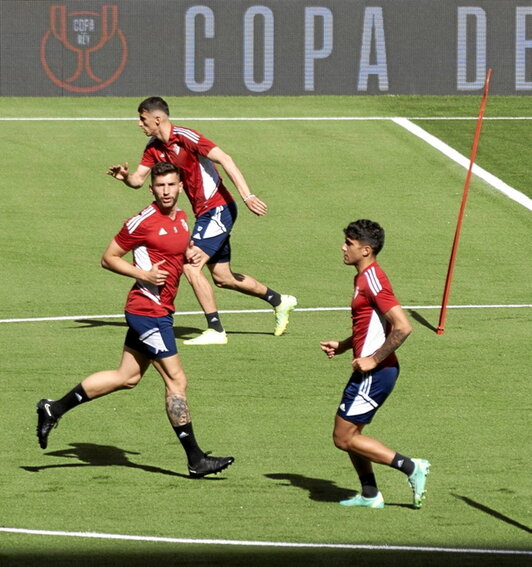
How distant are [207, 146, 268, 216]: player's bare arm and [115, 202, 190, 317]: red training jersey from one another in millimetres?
3169

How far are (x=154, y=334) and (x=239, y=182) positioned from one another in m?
4.17

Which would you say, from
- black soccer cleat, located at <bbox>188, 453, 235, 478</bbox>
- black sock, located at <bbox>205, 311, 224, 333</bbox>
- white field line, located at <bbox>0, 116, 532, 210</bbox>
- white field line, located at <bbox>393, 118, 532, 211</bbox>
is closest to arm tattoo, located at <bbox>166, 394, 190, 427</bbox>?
black soccer cleat, located at <bbox>188, 453, 235, 478</bbox>

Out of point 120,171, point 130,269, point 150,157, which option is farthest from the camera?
point 150,157

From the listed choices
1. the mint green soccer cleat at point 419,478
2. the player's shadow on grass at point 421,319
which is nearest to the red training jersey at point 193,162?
the player's shadow on grass at point 421,319

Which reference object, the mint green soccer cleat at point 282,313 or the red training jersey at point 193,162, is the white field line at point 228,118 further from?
the red training jersey at point 193,162

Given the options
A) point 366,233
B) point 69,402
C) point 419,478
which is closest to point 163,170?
point 366,233

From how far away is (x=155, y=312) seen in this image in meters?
10.6

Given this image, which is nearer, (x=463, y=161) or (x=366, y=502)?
(x=366, y=502)

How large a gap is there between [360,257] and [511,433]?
2.91 m

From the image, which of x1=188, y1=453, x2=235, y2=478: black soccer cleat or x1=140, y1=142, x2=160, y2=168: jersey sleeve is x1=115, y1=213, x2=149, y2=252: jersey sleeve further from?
x1=140, y1=142, x2=160, y2=168: jersey sleeve

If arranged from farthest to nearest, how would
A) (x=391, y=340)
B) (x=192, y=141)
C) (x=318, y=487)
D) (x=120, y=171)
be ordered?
(x=192, y=141) → (x=120, y=171) → (x=318, y=487) → (x=391, y=340)

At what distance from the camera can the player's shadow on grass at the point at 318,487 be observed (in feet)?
33.4

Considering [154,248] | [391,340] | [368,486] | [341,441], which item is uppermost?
[154,248]

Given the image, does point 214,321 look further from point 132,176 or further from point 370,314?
point 370,314
